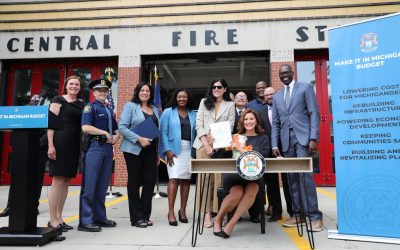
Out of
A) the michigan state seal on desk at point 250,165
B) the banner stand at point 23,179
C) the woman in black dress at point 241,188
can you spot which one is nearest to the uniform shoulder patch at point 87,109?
the banner stand at point 23,179

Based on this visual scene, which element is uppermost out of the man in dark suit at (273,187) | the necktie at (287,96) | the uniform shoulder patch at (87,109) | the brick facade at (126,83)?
the brick facade at (126,83)

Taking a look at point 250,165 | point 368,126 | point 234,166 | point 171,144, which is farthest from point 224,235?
point 368,126

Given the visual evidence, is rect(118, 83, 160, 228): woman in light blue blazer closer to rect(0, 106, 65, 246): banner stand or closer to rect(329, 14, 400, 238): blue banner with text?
rect(0, 106, 65, 246): banner stand

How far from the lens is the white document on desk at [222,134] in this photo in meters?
3.60

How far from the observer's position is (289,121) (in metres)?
4.25

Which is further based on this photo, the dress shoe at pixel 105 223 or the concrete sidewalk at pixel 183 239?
the dress shoe at pixel 105 223

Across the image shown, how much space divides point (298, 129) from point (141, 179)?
2.12m

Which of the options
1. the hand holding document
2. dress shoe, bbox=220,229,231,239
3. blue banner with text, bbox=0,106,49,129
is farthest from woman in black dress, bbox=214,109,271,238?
blue banner with text, bbox=0,106,49,129

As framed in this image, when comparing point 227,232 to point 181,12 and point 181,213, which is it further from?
point 181,12

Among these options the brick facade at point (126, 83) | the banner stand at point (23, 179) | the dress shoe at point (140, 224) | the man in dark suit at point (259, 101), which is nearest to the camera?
the banner stand at point (23, 179)

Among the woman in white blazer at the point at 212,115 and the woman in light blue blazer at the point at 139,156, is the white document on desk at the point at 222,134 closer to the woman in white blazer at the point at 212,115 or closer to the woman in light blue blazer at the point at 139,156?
the woman in white blazer at the point at 212,115

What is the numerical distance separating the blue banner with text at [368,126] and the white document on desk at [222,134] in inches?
48.4

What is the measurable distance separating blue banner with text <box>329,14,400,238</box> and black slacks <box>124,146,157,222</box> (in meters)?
2.31

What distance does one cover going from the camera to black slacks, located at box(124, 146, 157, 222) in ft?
14.2
